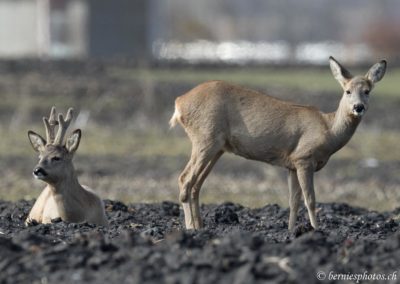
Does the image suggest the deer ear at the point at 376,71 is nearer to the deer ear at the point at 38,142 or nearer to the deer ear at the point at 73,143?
the deer ear at the point at 73,143

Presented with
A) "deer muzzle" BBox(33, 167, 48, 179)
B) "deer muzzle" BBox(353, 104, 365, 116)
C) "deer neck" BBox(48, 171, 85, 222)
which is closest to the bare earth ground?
"deer neck" BBox(48, 171, 85, 222)

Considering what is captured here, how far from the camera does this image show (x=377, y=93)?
42.0m

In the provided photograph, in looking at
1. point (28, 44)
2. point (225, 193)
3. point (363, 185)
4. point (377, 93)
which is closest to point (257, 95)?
point (225, 193)

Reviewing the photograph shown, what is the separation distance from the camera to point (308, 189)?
13461mm

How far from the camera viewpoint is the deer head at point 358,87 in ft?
43.7

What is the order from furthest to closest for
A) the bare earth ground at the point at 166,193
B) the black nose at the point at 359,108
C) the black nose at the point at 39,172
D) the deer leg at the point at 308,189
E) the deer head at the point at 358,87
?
the black nose at the point at 39,172
the deer leg at the point at 308,189
the deer head at the point at 358,87
the black nose at the point at 359,108
the bare earth ground at the point at 166,193

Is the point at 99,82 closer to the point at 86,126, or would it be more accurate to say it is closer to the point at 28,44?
the point at 86,126

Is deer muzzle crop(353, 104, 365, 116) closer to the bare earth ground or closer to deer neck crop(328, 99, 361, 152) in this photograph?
deer neck crop(328, 99, 361, 152)

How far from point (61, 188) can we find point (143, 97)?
2141 centimetres

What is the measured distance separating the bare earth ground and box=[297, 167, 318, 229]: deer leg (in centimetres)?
23

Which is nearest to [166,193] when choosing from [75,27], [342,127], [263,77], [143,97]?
[342,127]

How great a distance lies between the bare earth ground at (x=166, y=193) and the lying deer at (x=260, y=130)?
1.90ft

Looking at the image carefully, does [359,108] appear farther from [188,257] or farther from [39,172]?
[188,257]

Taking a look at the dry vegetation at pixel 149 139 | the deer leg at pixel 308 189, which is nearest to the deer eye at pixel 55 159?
the deer leg at pixel 308 189
